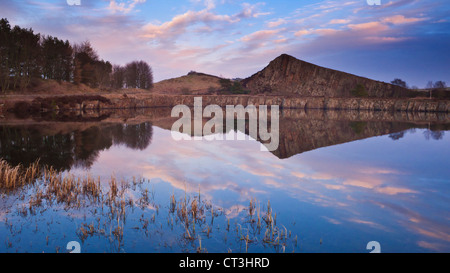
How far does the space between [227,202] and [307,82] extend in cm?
13451

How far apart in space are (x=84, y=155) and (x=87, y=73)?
75.4m

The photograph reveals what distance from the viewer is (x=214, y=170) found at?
1581 centimetres

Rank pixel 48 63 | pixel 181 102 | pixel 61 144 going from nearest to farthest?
pixel 61 144 → pixel 48 63 → pixel 181 102

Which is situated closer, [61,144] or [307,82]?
[61,144]

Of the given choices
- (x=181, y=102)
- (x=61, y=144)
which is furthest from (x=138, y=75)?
(x=61, y=144)

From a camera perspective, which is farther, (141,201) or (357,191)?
(357,191)

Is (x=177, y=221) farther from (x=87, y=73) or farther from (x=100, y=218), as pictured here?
(x=87, y=73)

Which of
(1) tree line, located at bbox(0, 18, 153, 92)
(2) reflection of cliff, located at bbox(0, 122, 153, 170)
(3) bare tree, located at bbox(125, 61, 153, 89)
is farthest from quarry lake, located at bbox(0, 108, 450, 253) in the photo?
(3) bare tree, located at bbox(125, 61, 153, 89)

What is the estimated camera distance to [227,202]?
415 inches

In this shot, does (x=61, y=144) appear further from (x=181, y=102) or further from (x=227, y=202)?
(x=181, y=102)

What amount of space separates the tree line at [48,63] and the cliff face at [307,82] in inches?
2437

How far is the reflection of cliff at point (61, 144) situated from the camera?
17.3 m

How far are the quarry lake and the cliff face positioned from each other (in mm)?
109293
